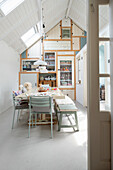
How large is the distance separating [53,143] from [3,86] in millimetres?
3066

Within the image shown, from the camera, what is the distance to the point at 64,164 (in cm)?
163

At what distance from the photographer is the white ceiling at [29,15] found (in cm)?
368

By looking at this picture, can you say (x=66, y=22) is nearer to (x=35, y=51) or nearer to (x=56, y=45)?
(x=56, y=45)

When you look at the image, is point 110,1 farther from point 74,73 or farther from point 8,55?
point 74,73

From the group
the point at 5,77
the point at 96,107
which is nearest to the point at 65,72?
the point at 5,77

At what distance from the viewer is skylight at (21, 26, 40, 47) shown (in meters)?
5.88

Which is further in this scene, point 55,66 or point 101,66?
point 55,66

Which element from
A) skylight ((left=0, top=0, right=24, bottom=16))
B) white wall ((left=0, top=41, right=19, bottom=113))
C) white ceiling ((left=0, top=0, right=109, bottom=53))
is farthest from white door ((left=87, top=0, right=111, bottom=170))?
white wall ((left=0, top=41, right=19, bottom=113))

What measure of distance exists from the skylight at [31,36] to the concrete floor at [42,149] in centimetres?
443

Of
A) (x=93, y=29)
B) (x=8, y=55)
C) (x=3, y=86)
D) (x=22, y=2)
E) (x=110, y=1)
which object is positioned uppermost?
(x=22, y=2)

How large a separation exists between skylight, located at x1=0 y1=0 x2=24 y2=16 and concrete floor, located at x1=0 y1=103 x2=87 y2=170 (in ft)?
9.51

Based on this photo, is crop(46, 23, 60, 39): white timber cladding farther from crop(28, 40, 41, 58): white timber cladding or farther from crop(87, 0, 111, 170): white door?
crop(87, 0, 111, 170): white door

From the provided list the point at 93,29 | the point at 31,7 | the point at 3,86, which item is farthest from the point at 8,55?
the point at 93,29

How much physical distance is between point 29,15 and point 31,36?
6.64 ft
